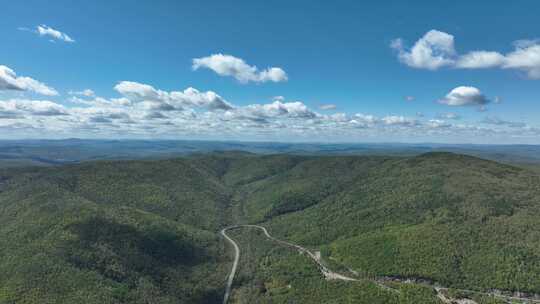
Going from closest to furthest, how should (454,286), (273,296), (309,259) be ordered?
1. (454,286)
2. (273,296)
3. (309,259)

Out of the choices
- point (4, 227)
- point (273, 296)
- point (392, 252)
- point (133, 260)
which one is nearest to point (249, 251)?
point (273, 296)

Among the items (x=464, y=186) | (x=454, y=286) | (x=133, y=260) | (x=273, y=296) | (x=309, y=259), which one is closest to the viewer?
(x=454, y=286)

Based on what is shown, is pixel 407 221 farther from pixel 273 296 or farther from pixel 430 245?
pixel 273 296

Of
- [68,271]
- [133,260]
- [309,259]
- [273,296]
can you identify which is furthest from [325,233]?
[68,271]

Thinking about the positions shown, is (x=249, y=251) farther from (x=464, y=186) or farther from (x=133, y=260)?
(x=464, y=186)

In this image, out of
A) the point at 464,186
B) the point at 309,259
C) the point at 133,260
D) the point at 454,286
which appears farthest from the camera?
the point at 464,186

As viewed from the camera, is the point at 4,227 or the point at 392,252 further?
the point at 4,227

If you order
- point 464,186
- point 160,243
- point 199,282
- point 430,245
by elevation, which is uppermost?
point 464,186

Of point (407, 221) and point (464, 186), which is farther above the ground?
point (464, 186)

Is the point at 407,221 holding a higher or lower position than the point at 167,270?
higher
